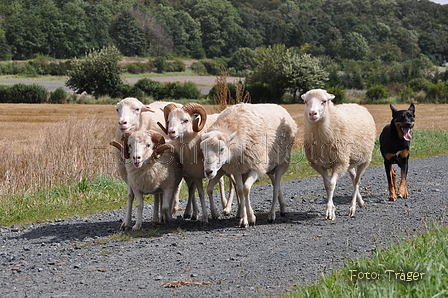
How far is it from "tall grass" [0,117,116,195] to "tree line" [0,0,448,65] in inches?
3203

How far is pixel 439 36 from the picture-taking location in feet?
432

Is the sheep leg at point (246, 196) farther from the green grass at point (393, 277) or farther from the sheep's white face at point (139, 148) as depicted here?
the green grass at point (393, 277)

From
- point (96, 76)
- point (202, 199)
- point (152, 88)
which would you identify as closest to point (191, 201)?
point (202, 199)

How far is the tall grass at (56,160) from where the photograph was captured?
1363cm

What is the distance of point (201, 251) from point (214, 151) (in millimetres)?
1810

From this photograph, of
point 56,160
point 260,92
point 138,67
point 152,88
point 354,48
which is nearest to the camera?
point 56,160

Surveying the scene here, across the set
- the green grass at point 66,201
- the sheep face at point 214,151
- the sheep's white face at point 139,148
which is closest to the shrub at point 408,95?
the green grass at point 66,201

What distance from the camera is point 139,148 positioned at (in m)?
9.15

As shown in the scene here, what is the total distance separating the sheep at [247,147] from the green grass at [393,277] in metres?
3.48

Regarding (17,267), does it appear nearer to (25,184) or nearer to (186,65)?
(25,184)

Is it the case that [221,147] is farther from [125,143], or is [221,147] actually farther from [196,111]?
[125,143]

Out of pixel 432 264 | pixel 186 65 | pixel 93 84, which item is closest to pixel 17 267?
pixel 432 264

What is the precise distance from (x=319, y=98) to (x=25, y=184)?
25.3 feet

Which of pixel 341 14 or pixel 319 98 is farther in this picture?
pixel 341 14
